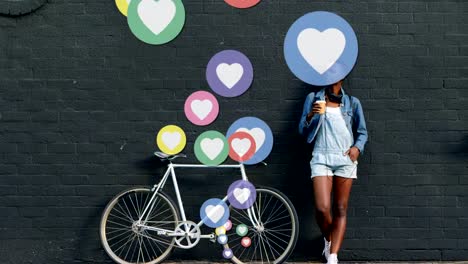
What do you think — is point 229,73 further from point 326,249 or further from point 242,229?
point 326,249

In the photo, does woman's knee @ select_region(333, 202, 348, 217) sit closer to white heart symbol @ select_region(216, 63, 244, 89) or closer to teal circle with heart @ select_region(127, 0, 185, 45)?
white heart symbol @ select_region(216, 63, 244, 89)

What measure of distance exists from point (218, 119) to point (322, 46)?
1.21 meters

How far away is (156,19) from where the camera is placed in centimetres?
704

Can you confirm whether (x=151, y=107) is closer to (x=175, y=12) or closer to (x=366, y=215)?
(x=175, y=12)

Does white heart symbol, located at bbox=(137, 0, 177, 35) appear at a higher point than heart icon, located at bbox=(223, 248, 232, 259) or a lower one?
higher

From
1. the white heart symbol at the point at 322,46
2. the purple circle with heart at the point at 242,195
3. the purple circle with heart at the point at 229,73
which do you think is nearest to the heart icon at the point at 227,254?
the purple circle with heart at the point at 242,195

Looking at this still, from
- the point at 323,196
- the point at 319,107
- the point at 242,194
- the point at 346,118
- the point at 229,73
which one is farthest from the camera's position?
the point at 229,73

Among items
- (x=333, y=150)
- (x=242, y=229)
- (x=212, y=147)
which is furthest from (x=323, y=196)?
(x=212, y=147)

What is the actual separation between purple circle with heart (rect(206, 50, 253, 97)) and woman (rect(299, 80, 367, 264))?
2.26 ft

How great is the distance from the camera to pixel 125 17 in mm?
7062

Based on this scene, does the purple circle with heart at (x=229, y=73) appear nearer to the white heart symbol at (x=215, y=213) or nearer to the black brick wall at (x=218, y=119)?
the black brick wall at (x=218, y=119)

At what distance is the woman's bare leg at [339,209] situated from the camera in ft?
21.8

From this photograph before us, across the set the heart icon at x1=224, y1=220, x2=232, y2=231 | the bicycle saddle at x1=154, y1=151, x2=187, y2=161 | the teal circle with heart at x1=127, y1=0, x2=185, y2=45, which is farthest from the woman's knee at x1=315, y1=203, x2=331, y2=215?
the teal circle with heart at x1=127, y1=0, x2=185, y2=45

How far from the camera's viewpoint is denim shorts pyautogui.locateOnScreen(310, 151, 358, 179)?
260 inches
